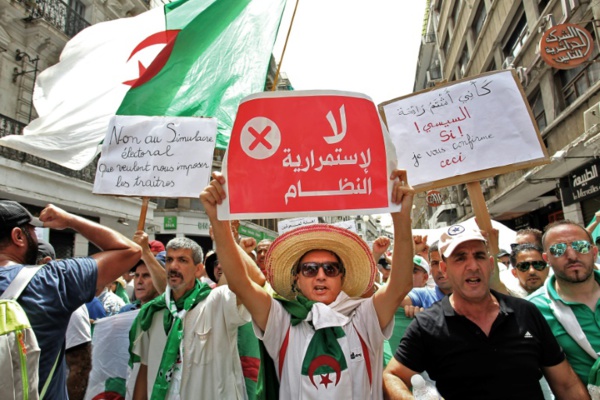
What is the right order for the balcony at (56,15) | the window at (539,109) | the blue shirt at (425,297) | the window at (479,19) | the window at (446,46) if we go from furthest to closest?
the window at (446,46), the window at (479,19), the window at (539,109), the balcony at (56,15), the blue shirt at (425,297)

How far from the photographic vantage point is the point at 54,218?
6.91 feet

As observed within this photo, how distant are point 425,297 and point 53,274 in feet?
9.29

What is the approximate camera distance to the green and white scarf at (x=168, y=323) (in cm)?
267

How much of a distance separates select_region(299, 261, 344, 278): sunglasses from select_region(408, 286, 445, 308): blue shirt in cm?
154

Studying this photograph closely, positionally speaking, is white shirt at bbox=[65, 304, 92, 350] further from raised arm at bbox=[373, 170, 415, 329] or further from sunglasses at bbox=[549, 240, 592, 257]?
sunglasses at bbox=[549, 240, 592, 257]

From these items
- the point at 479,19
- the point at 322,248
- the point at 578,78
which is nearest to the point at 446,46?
Result: the point at 479,19

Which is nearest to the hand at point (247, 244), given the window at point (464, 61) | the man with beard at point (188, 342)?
the man with beard at point (188, 342)

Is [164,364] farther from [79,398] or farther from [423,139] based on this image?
[423,139]

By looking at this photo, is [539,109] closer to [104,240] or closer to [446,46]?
[446,46]

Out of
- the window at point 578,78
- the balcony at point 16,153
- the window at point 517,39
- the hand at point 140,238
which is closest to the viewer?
the hand at point 140,238

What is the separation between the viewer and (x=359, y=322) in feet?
6.77

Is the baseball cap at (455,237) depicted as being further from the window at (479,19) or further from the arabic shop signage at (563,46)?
the window at (479,19)

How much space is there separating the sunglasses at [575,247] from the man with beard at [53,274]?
2436 millimetres

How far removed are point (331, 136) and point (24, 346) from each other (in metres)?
1.52
